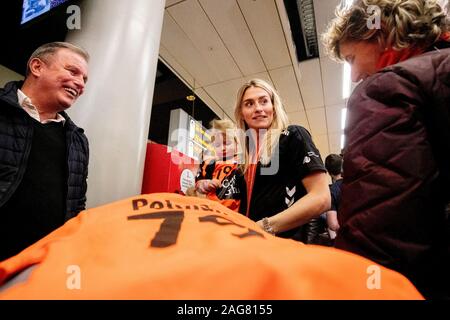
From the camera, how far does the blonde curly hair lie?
0.63 metres

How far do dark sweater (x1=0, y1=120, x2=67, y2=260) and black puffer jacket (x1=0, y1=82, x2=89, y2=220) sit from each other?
1.2 inches

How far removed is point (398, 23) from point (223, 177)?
3.04 feet

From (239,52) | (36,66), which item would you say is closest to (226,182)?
(36,66)

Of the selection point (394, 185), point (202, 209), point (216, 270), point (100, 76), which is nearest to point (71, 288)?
point (216, 270)

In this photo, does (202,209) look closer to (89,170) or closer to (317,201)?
(317,201)

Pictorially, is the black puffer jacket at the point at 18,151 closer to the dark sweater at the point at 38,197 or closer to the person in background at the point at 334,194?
the dark sweater at the point at 38,197

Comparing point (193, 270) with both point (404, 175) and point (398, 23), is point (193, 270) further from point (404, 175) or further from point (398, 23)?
point (398, 23)

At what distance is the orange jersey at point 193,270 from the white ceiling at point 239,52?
3047 mm

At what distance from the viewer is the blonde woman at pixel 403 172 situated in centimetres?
44

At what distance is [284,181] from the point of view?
1.09 m

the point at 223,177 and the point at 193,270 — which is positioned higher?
the point at 223,177

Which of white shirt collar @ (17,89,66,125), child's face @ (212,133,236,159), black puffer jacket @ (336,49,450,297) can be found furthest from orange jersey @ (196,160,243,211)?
white shirt collar @ (17,89,66,125)
